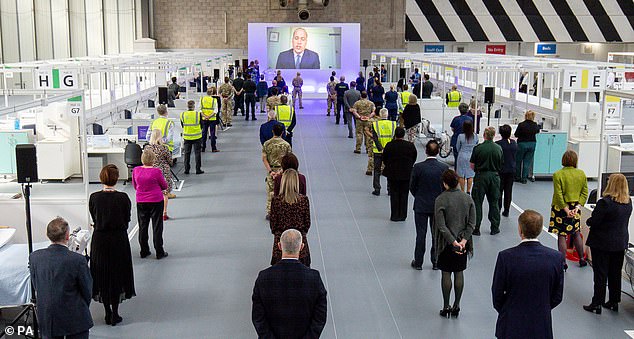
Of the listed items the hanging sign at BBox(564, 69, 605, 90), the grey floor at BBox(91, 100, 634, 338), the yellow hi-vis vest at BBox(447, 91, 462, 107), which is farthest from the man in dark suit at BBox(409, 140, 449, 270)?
the yellow hi-vis vest at BBox(447, 91, 462, 107)

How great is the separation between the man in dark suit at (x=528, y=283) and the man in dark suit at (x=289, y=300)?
1355 mm

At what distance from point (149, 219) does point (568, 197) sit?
4585mm

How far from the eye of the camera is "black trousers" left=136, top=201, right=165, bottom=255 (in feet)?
26.2

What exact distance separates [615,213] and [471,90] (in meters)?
13.0

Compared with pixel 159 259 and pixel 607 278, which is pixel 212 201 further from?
pixel 607 278

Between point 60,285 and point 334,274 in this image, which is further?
point 334,274

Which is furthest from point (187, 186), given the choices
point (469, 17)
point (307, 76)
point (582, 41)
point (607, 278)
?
point (582, 41)

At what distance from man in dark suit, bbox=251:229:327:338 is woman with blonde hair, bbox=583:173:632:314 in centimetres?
335

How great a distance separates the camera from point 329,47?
102ft

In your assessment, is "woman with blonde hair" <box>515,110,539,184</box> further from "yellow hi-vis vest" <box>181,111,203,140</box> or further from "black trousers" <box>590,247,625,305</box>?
"yellow hi-vis vest" <box>181,111,203,140</box>

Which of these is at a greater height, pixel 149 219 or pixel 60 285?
pixel 60 285

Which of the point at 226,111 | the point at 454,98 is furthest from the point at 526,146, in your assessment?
the point at 226,111

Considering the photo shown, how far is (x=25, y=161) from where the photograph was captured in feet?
19.9

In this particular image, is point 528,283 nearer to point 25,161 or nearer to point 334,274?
point 334,274
